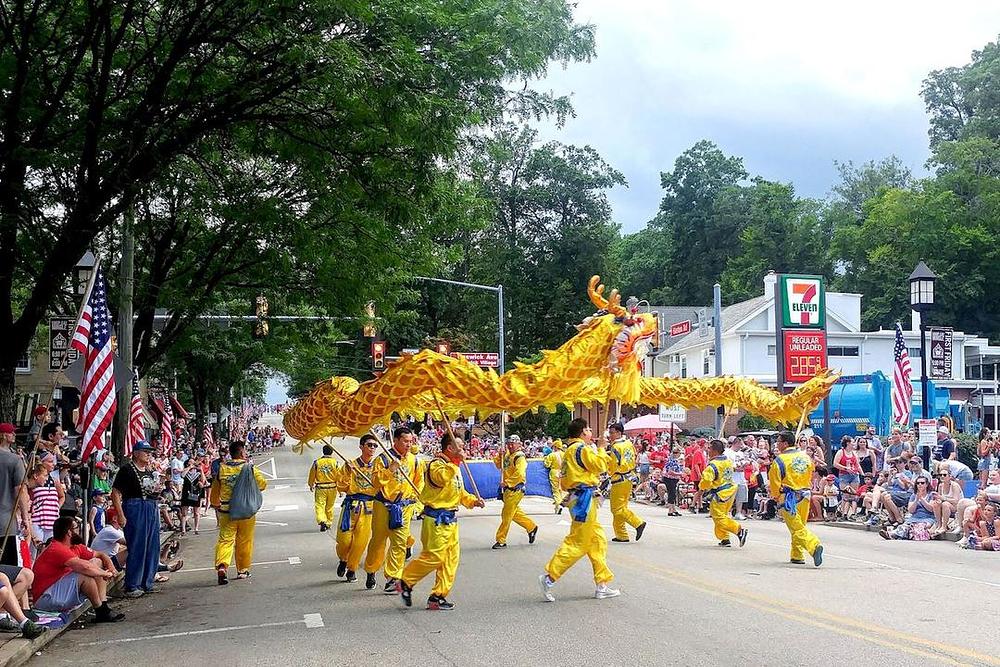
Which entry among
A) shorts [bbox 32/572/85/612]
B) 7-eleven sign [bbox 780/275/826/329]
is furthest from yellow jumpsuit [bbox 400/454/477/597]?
7-eleven sign [bbox 780/275/826/329]

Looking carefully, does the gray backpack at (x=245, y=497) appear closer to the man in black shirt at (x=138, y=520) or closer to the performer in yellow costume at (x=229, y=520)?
the performer in yellow costume at (x=229, y=520)

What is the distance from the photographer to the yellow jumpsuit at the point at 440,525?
1048cm

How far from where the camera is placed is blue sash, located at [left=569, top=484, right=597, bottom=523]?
10828 millimetres

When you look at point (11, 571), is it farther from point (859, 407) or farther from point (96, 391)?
point (859, 407)

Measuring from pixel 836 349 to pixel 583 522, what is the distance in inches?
1726

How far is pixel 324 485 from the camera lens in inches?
770

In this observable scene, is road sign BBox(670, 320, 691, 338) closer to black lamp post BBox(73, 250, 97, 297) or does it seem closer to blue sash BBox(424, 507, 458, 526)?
black lamp post BBox(73, 250, 97, 297)

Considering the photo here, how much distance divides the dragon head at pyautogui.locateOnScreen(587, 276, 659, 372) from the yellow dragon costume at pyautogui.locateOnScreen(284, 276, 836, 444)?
1 cm

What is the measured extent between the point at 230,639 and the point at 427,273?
12460 mm

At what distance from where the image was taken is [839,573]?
41.4 ft

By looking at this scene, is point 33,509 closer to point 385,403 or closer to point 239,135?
point 385,403

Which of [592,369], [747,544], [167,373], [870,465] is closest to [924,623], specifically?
[592,369]

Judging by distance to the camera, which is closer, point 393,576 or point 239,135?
point 393,576

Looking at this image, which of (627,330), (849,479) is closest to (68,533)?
(627,330)
